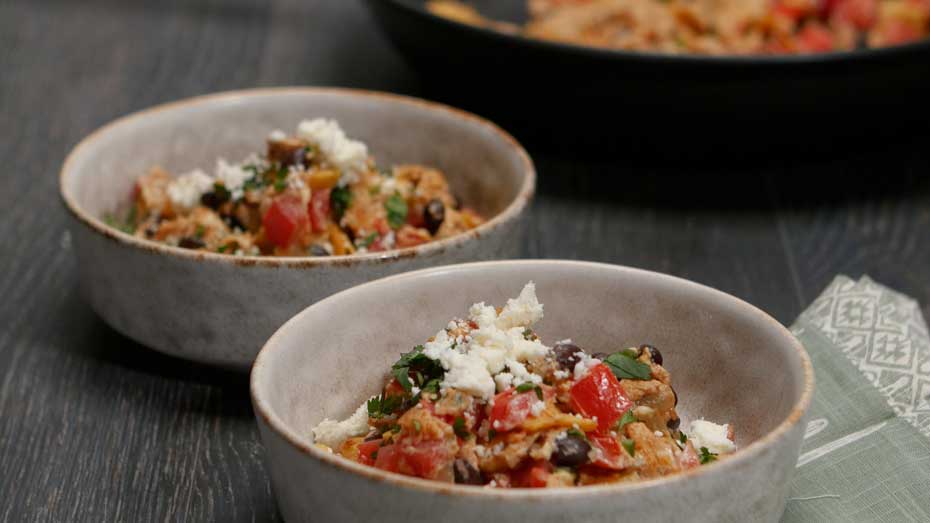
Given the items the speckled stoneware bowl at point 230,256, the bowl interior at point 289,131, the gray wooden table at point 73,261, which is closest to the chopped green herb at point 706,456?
the speckled stoneware bowl at point 230,256

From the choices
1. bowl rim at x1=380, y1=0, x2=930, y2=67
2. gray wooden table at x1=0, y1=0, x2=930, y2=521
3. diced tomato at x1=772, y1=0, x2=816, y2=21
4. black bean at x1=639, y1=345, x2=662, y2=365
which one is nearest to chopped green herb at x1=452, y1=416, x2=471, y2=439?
black bean at x1=639, y1=345, x2=662, y2=365

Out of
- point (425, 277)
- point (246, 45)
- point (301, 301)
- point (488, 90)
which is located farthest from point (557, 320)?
point (246, 45)

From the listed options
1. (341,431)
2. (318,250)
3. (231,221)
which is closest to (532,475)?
(341,431)

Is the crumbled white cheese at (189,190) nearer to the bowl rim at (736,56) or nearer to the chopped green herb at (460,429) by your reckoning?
the bowl rim at (736,56)

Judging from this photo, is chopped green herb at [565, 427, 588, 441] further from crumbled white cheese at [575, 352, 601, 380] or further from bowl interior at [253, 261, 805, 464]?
bowl interior at [253, 261, 805, 464]

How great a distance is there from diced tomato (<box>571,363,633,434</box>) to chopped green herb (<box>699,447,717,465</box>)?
0.51ft

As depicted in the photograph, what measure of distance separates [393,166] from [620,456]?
5.31 feet

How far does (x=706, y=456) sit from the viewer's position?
212cm

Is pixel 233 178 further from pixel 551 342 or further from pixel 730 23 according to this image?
pixel 730 23

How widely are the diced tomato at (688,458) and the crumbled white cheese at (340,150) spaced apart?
1148 mm

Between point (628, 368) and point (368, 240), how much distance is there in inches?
34.0

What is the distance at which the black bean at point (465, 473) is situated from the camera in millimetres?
1903

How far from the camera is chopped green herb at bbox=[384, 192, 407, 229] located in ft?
9.69

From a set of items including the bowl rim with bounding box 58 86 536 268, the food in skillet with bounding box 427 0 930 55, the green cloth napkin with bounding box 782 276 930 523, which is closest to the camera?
the green cloth napkin with bounding box 782 276 930 523
